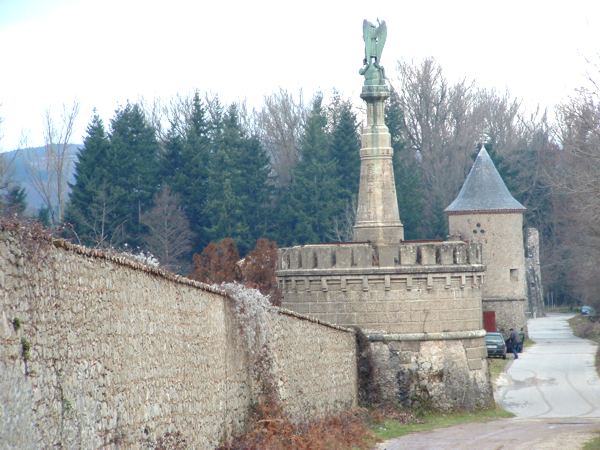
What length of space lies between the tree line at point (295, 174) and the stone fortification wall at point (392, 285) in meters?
9.48

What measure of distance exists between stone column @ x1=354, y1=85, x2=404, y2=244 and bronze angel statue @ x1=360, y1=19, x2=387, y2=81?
75cm

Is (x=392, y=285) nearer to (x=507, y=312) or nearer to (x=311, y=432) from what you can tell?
(x=311, y=432)

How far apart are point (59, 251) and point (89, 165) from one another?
4638cm

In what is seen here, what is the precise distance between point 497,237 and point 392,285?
26472mm

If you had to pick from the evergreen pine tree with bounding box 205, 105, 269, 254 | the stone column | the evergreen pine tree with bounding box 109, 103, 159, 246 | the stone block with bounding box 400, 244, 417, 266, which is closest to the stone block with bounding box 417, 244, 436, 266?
the stone block with bounding box 400, 244, 417, 266

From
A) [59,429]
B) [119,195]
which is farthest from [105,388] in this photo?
[119,195]

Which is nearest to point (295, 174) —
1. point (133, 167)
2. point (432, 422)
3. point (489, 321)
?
point (133, 167)

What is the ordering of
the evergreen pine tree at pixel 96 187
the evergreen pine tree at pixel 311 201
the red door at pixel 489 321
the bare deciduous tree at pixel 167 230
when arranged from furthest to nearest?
the evergreen pine tree at pixel 311 201 < the bare deciduous tree at pixel 167 230 < the red door at pixel 489 321 < the evergreen pine tree at pixel 96 187

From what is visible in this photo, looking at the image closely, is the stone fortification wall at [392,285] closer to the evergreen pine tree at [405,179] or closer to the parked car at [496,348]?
the parked car at [496,348]

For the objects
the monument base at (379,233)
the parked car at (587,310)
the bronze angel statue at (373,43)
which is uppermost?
the bronze angel statue at (373,43)

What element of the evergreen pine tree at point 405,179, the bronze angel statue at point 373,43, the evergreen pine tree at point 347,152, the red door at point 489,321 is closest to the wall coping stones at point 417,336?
the bronze angel statue at point 373,43

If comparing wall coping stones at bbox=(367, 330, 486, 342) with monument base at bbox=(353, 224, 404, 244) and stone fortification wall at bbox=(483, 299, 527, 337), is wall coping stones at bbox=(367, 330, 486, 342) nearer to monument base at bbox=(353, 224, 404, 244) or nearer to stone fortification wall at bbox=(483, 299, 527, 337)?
monument base at bbox=(353, 224, 404, 244)

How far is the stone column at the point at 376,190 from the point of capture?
27.8 meters

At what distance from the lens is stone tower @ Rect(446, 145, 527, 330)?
172ft
